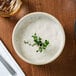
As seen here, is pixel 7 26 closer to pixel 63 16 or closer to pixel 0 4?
pixel 0 4

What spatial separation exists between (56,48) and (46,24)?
0.26 feet

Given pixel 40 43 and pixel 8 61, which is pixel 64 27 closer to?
pixel 40 43

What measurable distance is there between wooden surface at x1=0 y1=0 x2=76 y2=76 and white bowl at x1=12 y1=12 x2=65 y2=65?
0.03 m

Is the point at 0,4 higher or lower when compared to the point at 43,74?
higher

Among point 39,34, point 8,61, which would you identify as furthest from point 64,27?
point 8,61

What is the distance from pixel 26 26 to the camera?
897mm

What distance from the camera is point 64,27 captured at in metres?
0.89

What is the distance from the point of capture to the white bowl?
2.81 ft

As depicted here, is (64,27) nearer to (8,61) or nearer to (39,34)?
(39,34)

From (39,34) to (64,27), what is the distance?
0.26 feet

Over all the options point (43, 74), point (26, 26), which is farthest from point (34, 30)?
point (43, 74)

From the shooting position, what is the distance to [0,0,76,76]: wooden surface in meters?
0.88

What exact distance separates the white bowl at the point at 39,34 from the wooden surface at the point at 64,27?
28 mm

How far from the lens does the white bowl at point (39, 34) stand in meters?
0.86
